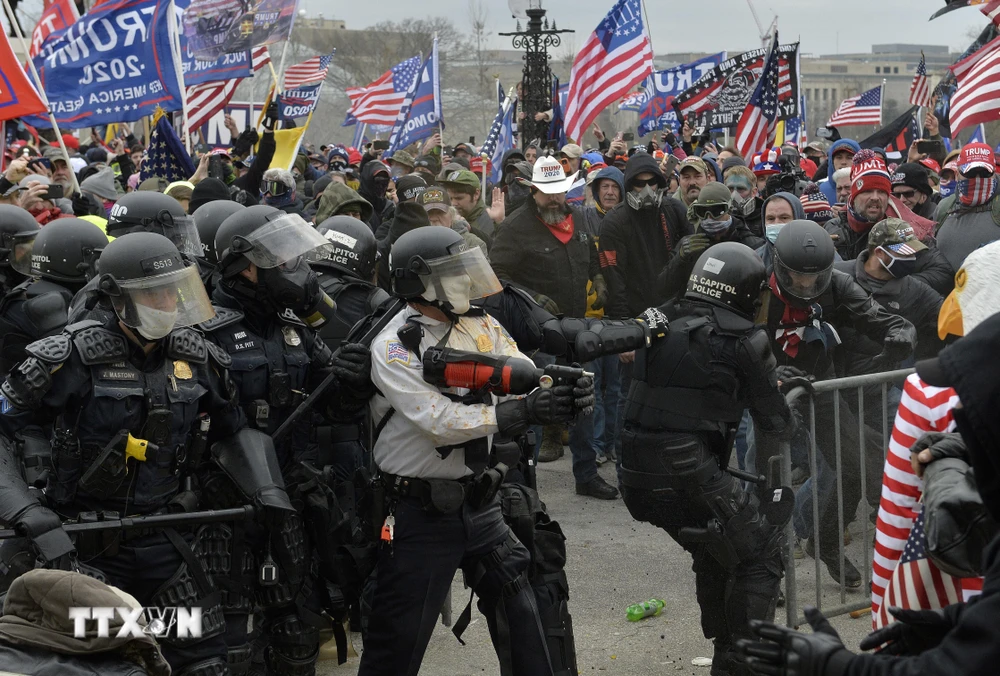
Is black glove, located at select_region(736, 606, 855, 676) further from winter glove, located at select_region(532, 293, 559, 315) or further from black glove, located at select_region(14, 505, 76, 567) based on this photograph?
winter glove, located at select_region(532, 293, 559, 315)

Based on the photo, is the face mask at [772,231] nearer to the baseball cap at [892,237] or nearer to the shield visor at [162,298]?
the baseball cap at [892,237]

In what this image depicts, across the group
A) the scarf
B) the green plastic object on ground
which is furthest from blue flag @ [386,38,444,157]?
the green plastic object on ground

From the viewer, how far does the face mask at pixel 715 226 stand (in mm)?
8062

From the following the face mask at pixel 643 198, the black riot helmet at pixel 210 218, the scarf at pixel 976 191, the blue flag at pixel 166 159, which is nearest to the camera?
the black riot helmet at pixel 210 218

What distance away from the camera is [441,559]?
15.1 ft

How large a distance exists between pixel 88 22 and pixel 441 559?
23.5ft

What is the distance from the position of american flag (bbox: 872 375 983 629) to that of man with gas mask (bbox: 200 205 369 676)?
2155 mm

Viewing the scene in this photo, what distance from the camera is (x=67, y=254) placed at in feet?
19.3

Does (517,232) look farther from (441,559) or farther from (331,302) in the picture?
(441,559)

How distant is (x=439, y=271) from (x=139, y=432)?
1.30 m

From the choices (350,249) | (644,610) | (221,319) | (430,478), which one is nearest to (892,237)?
(644,610)

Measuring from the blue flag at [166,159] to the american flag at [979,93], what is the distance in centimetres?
648

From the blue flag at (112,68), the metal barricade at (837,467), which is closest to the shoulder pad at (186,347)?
the metal barricade at (837,467)

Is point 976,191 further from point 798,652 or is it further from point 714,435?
point 798,652
